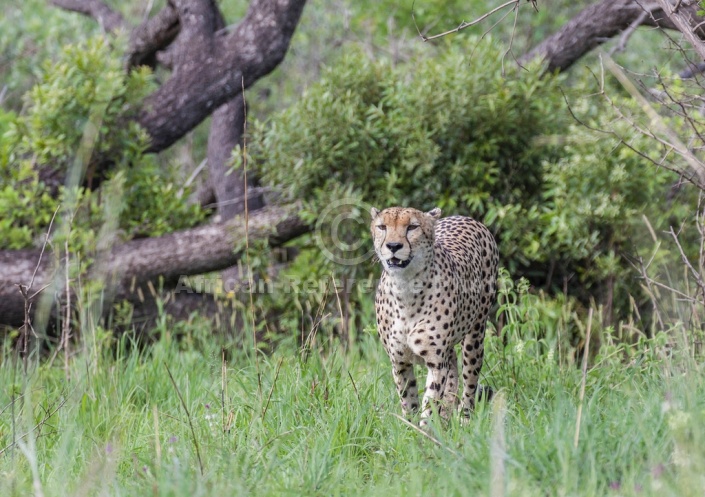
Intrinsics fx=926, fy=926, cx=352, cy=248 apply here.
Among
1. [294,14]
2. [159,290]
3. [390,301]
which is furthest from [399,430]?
[294,14]

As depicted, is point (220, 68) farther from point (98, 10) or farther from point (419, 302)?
point (419, 302)

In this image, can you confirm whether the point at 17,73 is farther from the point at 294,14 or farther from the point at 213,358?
the point at 213,358

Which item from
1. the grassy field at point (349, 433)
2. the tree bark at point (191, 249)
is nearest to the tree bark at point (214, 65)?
the tree bark at point (191, 249)

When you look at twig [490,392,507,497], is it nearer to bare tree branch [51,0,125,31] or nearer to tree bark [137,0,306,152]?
tree bark [137,0,306,152]

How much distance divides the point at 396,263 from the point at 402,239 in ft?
0.37

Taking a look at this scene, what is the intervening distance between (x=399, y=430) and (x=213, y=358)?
106 centimetres

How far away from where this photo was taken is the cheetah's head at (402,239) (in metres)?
4.02

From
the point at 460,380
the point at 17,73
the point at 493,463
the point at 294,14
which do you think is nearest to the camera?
the point at 493,463

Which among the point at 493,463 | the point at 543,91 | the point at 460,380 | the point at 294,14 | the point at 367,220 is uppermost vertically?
the point at 294,14

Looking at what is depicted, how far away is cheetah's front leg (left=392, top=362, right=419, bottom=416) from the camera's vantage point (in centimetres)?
423

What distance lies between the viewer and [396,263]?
4.05 metres

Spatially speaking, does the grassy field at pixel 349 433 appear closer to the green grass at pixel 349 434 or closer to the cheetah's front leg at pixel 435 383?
the green grass at pixel 349 434

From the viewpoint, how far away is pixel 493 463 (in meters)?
2.78

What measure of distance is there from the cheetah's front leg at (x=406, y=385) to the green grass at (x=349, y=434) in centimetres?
9
